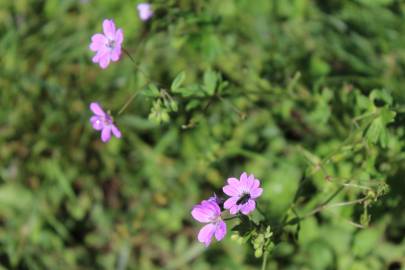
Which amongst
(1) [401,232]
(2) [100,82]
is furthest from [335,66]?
(2) [100,82]

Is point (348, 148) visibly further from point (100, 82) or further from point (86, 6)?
point (86, 6)

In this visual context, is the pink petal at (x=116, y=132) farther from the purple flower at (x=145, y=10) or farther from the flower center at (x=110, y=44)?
the purple flower at (x=145, y=10)

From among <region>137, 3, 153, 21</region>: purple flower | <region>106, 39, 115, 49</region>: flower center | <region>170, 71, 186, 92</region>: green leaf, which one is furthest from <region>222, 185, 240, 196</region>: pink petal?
<region>137, 3, 153, 21</region>: purple flower

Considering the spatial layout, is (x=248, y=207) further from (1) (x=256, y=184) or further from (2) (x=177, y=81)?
(2) (x=177, y=81)

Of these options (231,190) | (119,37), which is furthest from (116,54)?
(231,190)

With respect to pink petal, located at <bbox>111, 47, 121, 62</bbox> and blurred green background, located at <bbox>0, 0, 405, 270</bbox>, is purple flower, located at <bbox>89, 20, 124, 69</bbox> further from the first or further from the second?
blurred green background, located at <bbox>0, 0, 405, 270</bbox>

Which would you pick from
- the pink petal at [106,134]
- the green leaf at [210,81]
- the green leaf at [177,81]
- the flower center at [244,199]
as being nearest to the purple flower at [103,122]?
the pink petal at [106,134]
